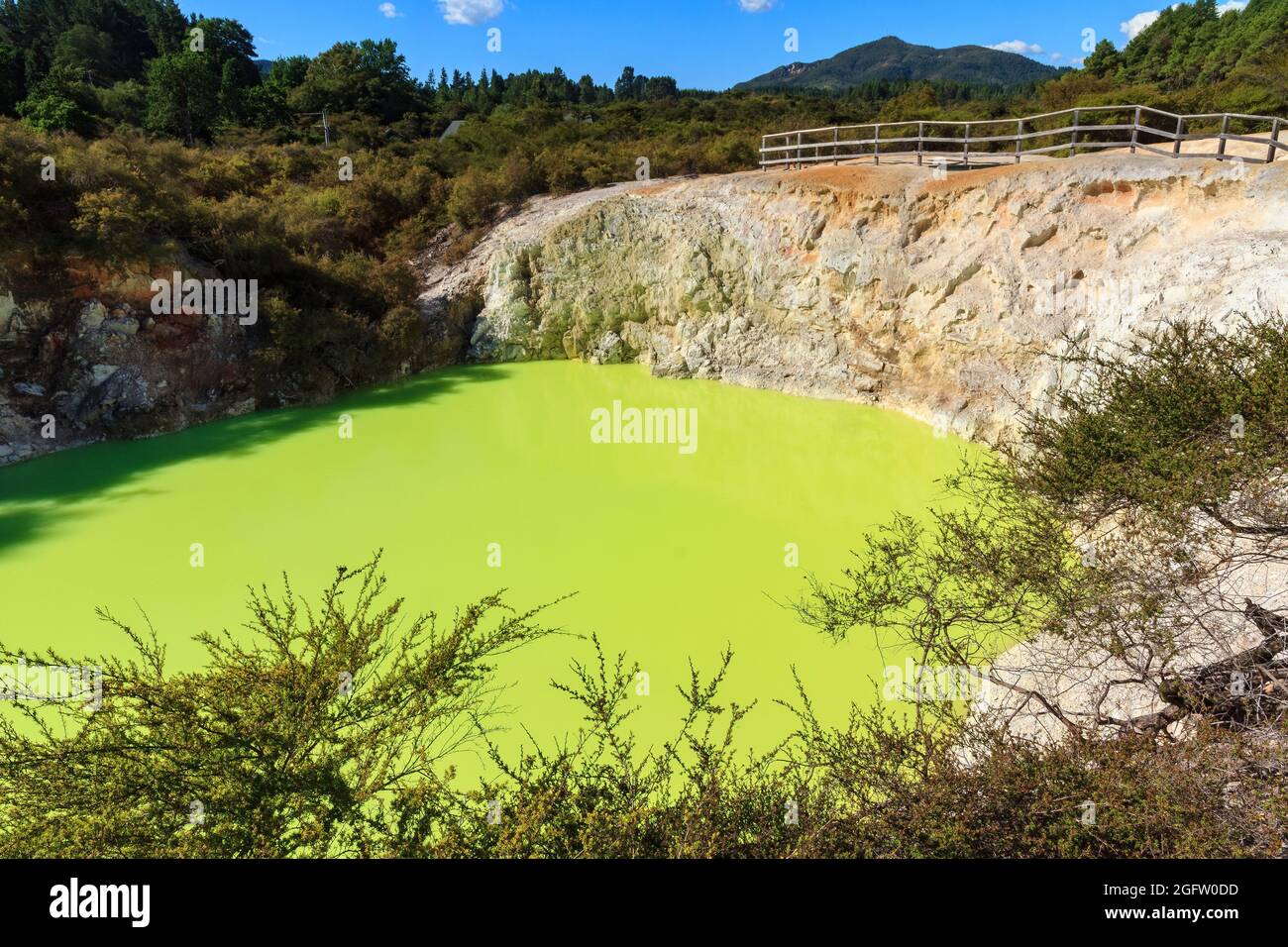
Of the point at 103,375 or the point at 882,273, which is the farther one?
the point at 882,273

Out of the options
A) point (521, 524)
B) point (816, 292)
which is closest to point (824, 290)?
point (816, 292)

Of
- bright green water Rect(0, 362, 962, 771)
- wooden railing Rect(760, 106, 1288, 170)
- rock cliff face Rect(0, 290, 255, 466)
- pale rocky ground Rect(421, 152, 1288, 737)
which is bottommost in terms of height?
bright green water Rect(0, 362, 962, 771)

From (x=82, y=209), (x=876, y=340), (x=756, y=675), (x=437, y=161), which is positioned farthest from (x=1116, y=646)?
A: (x=437, y=161)

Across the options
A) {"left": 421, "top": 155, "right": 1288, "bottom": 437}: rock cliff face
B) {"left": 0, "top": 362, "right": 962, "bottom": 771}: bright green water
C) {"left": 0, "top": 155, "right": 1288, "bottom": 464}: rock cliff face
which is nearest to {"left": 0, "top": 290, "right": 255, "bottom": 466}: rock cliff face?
{"left": 0, "top": 155, "right": 1288, "bottom": 464}: rock cliff face

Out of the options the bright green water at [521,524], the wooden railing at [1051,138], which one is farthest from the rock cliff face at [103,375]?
the wooden railing at [1051,138]

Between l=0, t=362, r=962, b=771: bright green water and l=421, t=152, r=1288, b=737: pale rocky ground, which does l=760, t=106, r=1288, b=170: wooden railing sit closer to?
l=421, t=152, r=1288, b=737: pale rocky ground

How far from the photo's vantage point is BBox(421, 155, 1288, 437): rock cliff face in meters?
12.1

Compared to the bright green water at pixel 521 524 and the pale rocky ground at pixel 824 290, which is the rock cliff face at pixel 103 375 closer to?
the pale rocky ground at pixel 824 290

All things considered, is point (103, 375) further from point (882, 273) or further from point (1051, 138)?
point (1051, 138)

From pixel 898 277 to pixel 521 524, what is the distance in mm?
10623

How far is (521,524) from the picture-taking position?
10.7 metres

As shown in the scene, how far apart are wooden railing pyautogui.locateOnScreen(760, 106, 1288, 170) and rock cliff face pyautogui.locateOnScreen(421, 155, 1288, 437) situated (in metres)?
0.60
